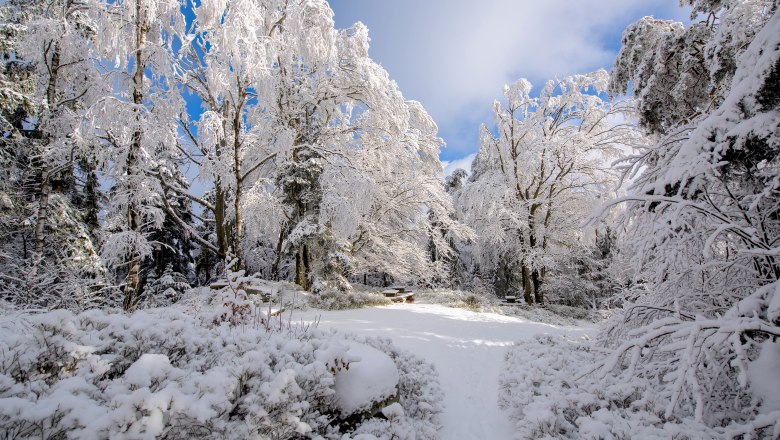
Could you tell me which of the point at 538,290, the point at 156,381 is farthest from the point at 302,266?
the point at 156,381

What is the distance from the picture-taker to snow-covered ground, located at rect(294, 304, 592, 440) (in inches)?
155

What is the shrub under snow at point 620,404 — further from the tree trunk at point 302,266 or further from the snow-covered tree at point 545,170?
the snow-covered tree at point 545,170

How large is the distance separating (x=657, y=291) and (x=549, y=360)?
201cm

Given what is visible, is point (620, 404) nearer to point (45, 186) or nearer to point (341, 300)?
point (341, 300)

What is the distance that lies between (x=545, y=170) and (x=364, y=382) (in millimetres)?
13206

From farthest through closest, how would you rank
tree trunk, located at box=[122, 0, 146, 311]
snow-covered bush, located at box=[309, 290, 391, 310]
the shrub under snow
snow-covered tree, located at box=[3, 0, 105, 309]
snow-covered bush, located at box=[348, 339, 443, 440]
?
snow-covered bush, located at box=[309, 290, 391, 310] < snow-covered tree, located at box=[3, 0, 105, 309] < tree trunk, located at box=[122, 0, 146, 311] < snow-covered bush, located at box=[348, 339, 443, 440] < the shrub under snow

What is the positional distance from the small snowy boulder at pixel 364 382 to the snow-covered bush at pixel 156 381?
0.13 meters

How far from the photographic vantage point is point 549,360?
4820 mm

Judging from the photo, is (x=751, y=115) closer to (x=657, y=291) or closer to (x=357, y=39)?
(x=657, y=291)

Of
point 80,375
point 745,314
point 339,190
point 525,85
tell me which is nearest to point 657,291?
point 745,314

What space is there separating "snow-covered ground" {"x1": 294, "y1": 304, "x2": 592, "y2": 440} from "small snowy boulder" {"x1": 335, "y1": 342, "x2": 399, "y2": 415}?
805 millimetres

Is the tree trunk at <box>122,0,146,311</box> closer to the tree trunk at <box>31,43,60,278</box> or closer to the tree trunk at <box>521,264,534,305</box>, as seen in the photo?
the tree trunk at <box>31,43,60,278</box>

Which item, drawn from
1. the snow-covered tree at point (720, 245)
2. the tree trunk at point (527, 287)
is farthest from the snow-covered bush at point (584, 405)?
the tree trunk at point (527, 287)

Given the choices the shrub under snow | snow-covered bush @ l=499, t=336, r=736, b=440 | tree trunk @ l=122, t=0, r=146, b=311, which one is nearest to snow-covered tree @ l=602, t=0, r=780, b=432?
the shrub under snow
